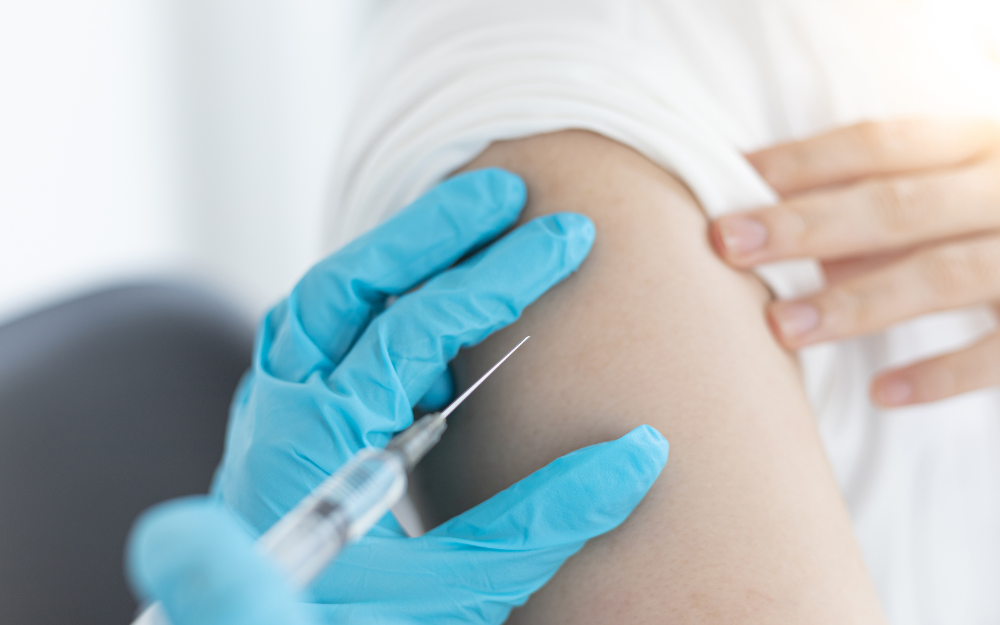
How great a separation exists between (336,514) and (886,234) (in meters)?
0.77

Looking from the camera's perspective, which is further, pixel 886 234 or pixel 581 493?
pixel 886 234

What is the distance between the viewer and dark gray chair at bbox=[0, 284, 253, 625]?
941 mm

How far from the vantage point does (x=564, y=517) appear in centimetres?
64

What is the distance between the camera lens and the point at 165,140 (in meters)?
1.83

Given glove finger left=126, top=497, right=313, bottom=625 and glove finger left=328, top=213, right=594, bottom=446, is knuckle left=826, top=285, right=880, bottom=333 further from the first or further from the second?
glove finger left=126, top=497, right=313, bottom=625

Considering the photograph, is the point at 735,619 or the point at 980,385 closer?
the point at 735,619

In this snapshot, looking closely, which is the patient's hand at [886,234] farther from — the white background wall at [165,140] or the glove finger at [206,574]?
the white background wall at [165,140]

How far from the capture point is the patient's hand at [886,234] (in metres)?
0.80

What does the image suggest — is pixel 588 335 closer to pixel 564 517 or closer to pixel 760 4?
pixel 564 517

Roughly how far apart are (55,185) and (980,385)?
1.81 m

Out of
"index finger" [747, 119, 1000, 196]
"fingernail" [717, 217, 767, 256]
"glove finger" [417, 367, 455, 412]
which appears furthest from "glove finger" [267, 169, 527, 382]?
"index finger" [747, 119, 1000, 196]

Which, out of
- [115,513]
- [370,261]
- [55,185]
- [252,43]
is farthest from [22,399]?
[252,43]

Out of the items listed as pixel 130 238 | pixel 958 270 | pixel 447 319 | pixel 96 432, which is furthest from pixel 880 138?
pixel 130 238

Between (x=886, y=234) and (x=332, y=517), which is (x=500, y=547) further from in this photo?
(x=886, y=234)
